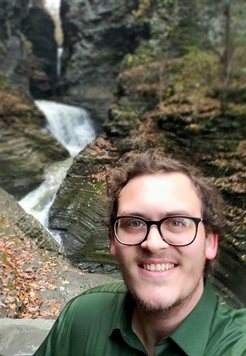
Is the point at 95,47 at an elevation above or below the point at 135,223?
below

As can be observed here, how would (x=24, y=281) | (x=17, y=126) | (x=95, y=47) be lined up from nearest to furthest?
(x=24, y=281) → (x=17, y=126) → (x=95, y=47)

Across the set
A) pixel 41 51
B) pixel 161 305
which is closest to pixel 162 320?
pixel 161 305

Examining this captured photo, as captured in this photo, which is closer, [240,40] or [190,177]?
[190,177]

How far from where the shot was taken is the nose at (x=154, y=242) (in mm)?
1613

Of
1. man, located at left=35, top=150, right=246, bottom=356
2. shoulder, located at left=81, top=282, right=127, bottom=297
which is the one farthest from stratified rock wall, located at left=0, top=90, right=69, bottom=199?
man, located at left=35, top=150, right=246, bottom=356

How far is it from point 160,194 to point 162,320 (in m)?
0.52

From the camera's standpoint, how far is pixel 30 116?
20.5 metres

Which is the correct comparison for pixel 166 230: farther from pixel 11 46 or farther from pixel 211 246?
pixel 11 46

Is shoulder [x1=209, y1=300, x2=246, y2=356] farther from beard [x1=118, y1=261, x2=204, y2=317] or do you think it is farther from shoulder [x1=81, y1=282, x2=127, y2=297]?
shoulder [x1=81, y1=282, x2=127, y2=297]

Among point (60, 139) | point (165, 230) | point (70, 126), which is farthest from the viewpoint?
point (70, 126)

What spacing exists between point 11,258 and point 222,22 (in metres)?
14.8

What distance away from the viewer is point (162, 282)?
1604 mm

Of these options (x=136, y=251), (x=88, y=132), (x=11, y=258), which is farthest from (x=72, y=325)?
(x=88, y=132)

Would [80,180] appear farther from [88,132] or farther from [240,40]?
[88,132]
